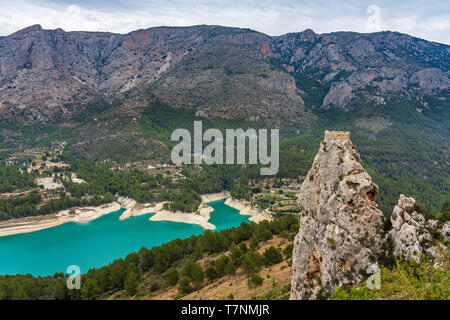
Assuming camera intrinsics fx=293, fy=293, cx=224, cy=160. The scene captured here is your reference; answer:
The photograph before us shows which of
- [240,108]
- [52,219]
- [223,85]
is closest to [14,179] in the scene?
[52,219]

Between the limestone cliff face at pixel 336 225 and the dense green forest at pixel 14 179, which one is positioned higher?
the limestone cliff face at pixel 336 225

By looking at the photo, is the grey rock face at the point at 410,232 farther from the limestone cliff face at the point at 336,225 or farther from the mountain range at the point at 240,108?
the mountain range at the point at 240,108

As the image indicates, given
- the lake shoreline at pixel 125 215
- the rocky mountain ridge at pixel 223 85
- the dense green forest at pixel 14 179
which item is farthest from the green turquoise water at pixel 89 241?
the rocky mountain ridge at pixel 223 85

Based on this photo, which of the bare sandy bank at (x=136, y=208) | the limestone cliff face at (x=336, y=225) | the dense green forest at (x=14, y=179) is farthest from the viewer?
the dense green forest at (x=14, y=179)

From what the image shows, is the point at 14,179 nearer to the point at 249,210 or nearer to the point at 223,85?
the point at 249,210

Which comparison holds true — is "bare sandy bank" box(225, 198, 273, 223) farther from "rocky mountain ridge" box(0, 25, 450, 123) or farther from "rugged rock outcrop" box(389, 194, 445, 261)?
"rocky mountain ridge" box(0, 25, 450, 123)
